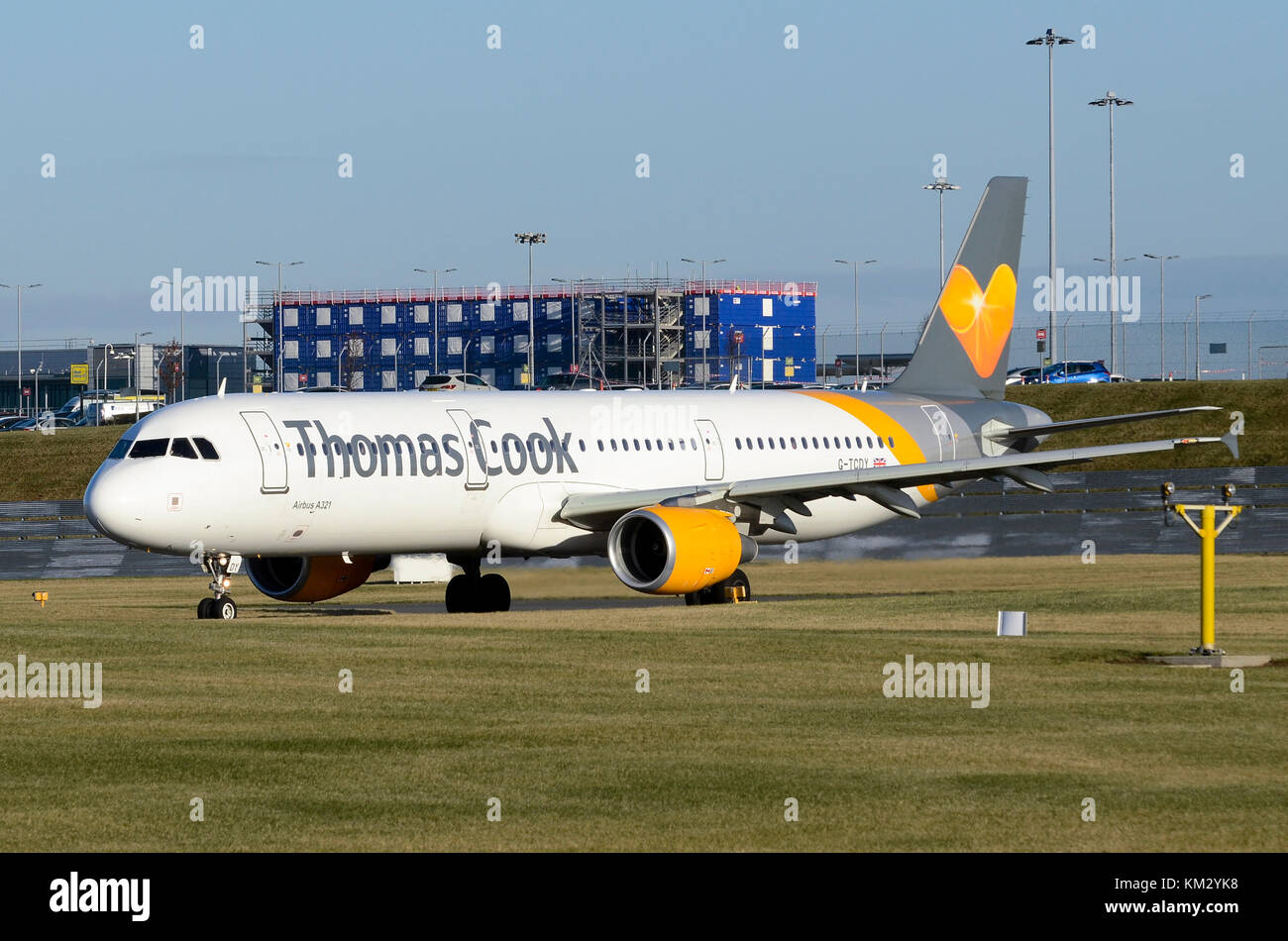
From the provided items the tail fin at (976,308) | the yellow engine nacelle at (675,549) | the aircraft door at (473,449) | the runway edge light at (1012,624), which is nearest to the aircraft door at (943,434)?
the tail fin at (976,308)

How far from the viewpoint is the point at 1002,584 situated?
132 feet

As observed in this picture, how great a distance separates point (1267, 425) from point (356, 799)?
72.4m

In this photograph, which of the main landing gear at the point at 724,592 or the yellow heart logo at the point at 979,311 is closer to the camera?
the main landing gear at the point at 724,592

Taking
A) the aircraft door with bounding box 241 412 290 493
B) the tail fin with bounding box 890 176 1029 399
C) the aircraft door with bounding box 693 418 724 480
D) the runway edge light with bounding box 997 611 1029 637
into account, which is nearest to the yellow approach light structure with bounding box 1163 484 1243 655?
the runway edge light with bounding box 997 611 1029 637

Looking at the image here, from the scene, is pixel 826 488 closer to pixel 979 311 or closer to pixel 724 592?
pixel 724 592

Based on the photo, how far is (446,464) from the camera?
34.1 m

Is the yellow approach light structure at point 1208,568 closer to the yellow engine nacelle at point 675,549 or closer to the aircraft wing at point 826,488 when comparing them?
the yellow engine nacelle at point 675,549

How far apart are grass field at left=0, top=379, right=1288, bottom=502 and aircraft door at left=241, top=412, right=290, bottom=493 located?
42.7m

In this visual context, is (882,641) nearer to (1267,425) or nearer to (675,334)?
(1267,425)

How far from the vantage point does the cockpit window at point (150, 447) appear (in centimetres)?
3162

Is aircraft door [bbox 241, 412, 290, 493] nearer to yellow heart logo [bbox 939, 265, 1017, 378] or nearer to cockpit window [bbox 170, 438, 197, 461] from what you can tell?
cockpit window [bbox 170, 438, 197, 461]

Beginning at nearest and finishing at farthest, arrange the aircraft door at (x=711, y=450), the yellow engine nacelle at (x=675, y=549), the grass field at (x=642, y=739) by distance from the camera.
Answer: the grass field at (x=642, y=739), the yellow engine nacelle at (x=675, y=549), the aircraft door at (x=711, y=450)

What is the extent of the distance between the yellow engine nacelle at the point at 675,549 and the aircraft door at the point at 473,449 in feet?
8.17

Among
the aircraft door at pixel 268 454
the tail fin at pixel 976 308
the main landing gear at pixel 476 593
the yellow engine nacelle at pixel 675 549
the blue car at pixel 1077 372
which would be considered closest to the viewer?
the aircraft door at pixel 268 454
